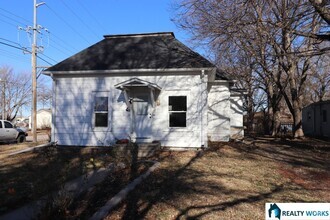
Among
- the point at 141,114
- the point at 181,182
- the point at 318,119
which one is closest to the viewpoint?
the point at 181,182

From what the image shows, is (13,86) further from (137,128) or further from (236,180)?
(236,180)

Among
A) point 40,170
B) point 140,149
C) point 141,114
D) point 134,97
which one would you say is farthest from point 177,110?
point 40,170

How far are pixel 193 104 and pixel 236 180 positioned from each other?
591cm

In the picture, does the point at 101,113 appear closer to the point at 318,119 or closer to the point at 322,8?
the point at 322,8

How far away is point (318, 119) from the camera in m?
29.5

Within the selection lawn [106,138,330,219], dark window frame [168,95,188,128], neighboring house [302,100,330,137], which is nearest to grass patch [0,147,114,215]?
lawn [106,138,330,219]

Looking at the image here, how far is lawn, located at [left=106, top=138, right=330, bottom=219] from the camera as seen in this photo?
18.7 feet

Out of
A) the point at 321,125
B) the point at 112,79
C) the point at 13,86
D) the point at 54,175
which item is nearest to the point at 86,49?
the point at 112,79

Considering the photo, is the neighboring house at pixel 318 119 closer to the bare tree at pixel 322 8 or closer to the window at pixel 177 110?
the bare tree at pixel 322 8

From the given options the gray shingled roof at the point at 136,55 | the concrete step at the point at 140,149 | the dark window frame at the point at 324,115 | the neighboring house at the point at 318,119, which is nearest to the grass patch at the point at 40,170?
the concrete step at the point at 140,149

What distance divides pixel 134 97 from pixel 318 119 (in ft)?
70.8

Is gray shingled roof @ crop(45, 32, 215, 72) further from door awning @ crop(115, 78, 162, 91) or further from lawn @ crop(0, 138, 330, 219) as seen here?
lawn @ crop(0, 138, 330, 219)

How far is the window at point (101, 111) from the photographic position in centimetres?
1447

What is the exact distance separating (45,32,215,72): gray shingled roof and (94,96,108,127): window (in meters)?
1.42
